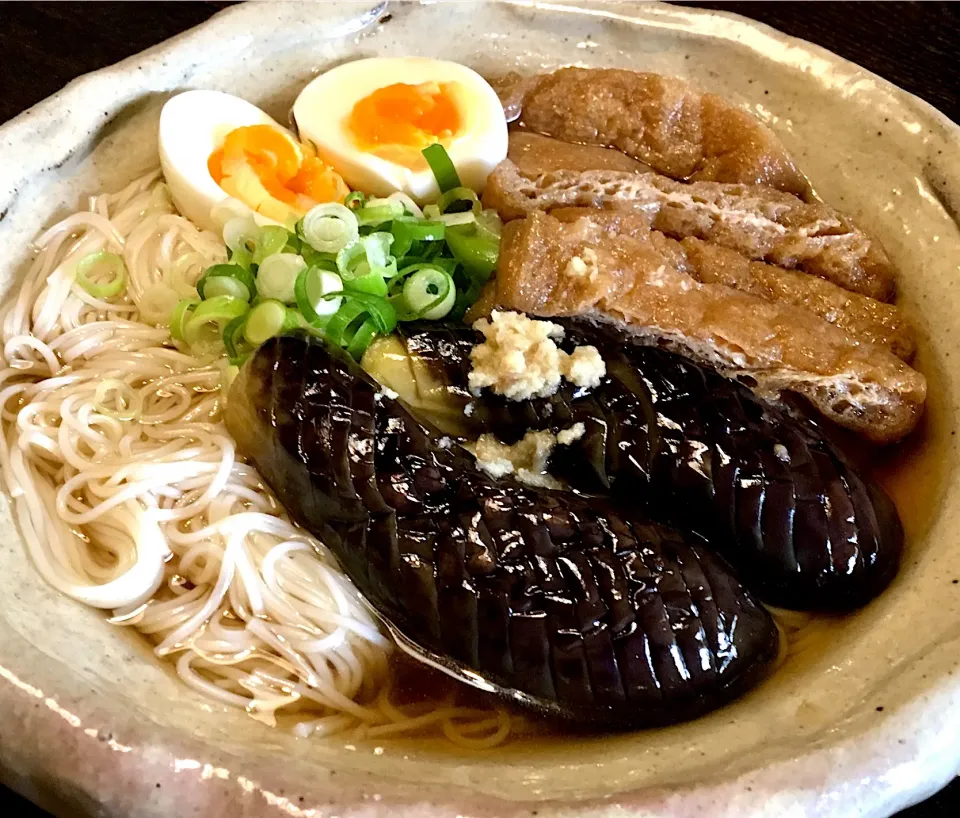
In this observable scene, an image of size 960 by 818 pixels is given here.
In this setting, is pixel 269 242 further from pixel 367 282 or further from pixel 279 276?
pixel 367 282

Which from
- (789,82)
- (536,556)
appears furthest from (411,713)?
(789,82)

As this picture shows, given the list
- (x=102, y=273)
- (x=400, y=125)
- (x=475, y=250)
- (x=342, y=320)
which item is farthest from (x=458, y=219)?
(x=102, y=273)

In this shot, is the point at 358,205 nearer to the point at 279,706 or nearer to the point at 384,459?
the point at 384,459

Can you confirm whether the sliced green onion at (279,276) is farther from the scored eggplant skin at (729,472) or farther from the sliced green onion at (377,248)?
the scored eggplant skin at (729,472)

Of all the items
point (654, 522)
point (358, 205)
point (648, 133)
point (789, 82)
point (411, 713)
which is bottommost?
point (411, 713)

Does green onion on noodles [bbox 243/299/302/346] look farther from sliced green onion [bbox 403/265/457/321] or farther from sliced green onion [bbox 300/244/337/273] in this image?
sliced green onion [bbox 403/265/457/321]

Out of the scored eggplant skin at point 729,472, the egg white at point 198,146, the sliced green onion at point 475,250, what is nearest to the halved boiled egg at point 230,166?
the egg white at point 198,146
